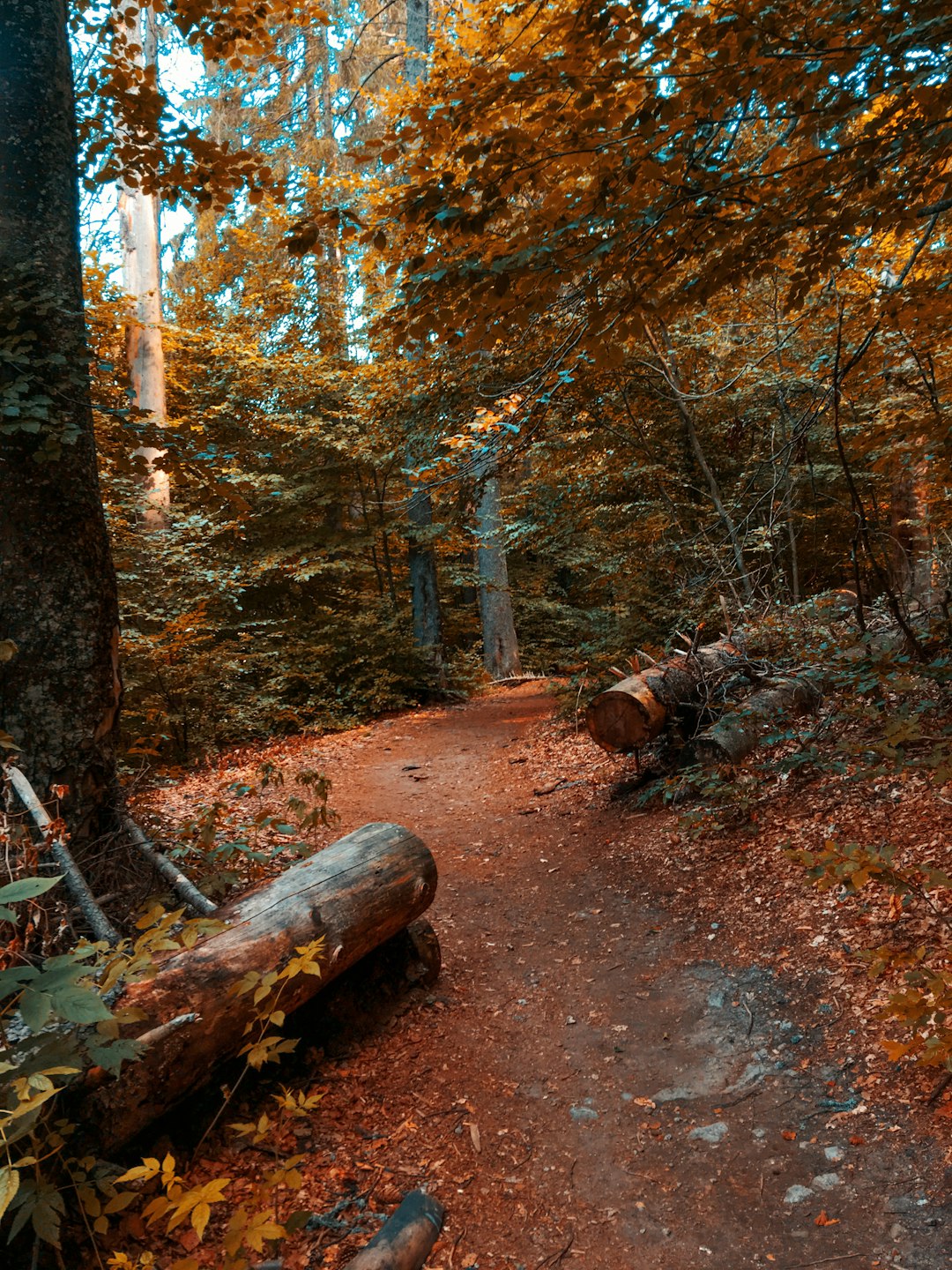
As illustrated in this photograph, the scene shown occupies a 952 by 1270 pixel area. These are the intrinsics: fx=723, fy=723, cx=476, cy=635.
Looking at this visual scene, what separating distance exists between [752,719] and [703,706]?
1.57ft

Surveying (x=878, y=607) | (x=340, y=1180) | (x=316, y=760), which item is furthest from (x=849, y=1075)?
(x=316, y=760)

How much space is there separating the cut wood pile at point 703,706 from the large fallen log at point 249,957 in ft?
8.55

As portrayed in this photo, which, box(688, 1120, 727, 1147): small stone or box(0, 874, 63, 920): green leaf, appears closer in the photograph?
box(0, 874, 63, 920): green leaf

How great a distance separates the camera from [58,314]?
140 inches

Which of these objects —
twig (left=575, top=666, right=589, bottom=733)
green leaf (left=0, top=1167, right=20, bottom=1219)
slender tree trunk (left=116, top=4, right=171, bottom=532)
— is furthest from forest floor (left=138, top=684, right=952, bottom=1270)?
slender tree trunk (left=116, top=4, right=171, bottom=532)

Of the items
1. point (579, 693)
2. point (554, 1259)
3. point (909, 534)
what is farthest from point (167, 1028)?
point (909, 534)

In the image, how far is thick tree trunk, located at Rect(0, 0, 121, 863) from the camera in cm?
Answer: 340

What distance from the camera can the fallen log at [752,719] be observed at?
5477 millimetres

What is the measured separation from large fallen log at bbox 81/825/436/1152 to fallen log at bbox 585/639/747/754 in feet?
8.49

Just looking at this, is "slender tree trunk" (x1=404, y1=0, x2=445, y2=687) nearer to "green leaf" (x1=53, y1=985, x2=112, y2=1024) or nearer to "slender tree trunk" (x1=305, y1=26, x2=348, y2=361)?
"slender tree trunk" (x1=305, y1=26, x2=348, y2=361)

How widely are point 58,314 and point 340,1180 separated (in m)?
3.95

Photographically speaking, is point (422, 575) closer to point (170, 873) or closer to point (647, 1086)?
point (170, 873)

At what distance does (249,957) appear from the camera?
2729 mm

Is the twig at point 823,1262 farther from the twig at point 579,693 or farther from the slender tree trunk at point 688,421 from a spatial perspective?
the twig at point 579,693
